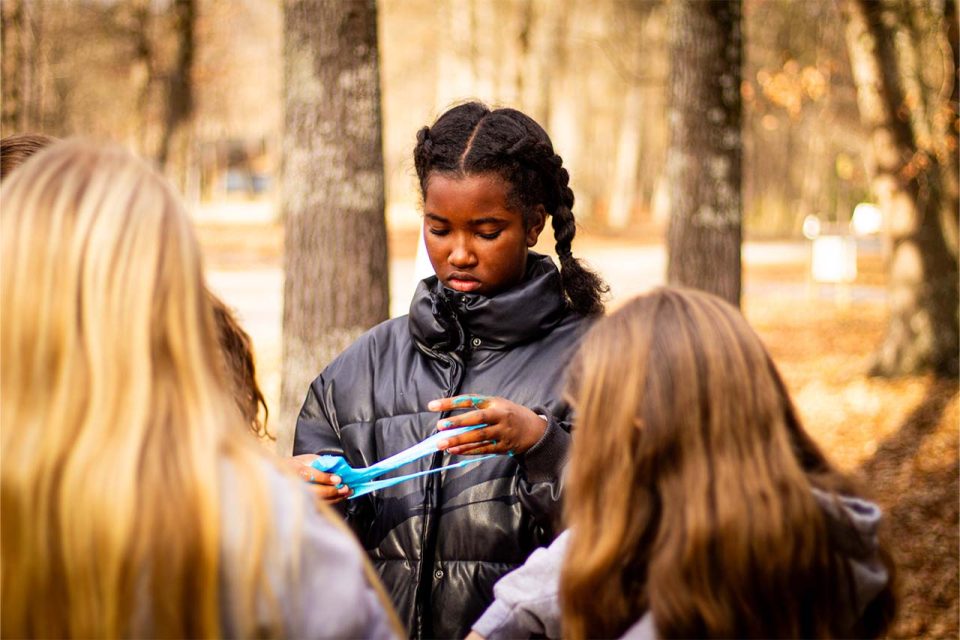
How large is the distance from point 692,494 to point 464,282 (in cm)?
103

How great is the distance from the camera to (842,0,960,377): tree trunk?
10070 millimetres

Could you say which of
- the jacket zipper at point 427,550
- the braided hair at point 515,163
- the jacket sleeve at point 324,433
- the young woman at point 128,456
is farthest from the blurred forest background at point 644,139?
the young woman at point 128,456

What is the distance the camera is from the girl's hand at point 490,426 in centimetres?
222

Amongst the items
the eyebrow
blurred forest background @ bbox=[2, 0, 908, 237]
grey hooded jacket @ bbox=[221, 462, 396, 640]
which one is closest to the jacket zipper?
the eyebrow

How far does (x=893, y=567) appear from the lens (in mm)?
1873

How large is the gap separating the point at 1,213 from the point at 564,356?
1.44 metres

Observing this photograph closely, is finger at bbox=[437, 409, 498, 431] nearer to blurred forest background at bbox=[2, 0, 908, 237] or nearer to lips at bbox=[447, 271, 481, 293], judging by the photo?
lips at bbox=[447, 271, 481, 293]

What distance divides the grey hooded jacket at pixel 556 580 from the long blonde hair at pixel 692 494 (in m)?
0.04

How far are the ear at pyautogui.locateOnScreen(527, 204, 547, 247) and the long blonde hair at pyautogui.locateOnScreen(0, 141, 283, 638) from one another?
52.4 inches

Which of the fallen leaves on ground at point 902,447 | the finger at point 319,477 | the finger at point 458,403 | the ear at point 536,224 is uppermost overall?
the ear at point 536,224

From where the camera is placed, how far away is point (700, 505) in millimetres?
1729

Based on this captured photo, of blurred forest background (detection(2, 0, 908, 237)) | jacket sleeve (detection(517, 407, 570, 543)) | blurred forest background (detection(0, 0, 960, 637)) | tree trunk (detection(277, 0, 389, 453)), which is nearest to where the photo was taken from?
jacket sleeve (detection(517, 407, 570, 543))

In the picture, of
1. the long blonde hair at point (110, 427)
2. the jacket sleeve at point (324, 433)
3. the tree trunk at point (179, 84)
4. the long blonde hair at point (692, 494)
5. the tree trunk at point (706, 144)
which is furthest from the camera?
the tree trunk at point (179, 84)

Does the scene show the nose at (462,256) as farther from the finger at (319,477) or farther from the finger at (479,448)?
the finger at (319,477)
